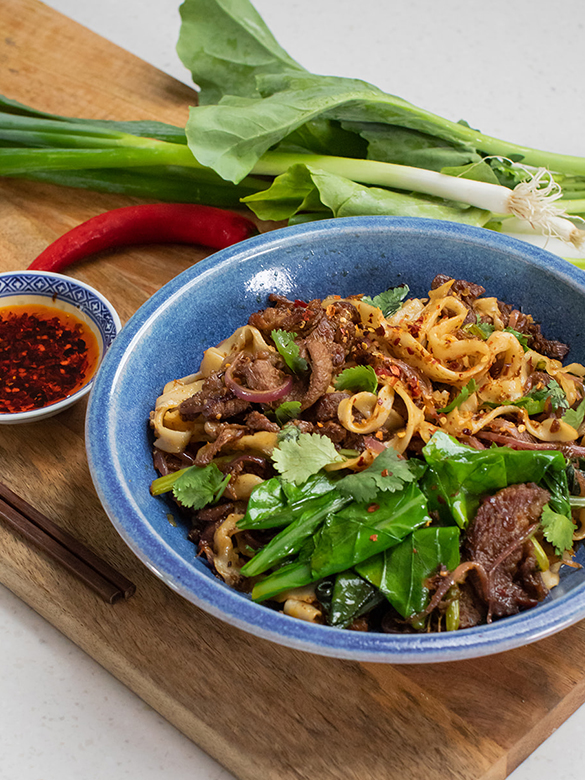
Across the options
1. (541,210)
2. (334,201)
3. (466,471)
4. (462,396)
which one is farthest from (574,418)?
(334,201)

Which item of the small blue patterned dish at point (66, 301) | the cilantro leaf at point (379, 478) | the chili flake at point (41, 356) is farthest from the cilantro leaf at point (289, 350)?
the chili flake at point (41, 356)

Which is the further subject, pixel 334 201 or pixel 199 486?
pixel 334 201

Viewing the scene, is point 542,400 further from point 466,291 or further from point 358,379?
point 358,379

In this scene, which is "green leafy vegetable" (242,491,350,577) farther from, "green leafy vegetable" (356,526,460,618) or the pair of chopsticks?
the pair of chopsticks

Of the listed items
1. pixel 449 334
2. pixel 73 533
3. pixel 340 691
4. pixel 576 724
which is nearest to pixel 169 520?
pixel 73 533

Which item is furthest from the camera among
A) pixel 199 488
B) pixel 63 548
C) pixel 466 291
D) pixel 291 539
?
pixel 466 291

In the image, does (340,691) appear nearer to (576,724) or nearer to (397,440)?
(397,440)

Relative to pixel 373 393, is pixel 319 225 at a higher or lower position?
higher
